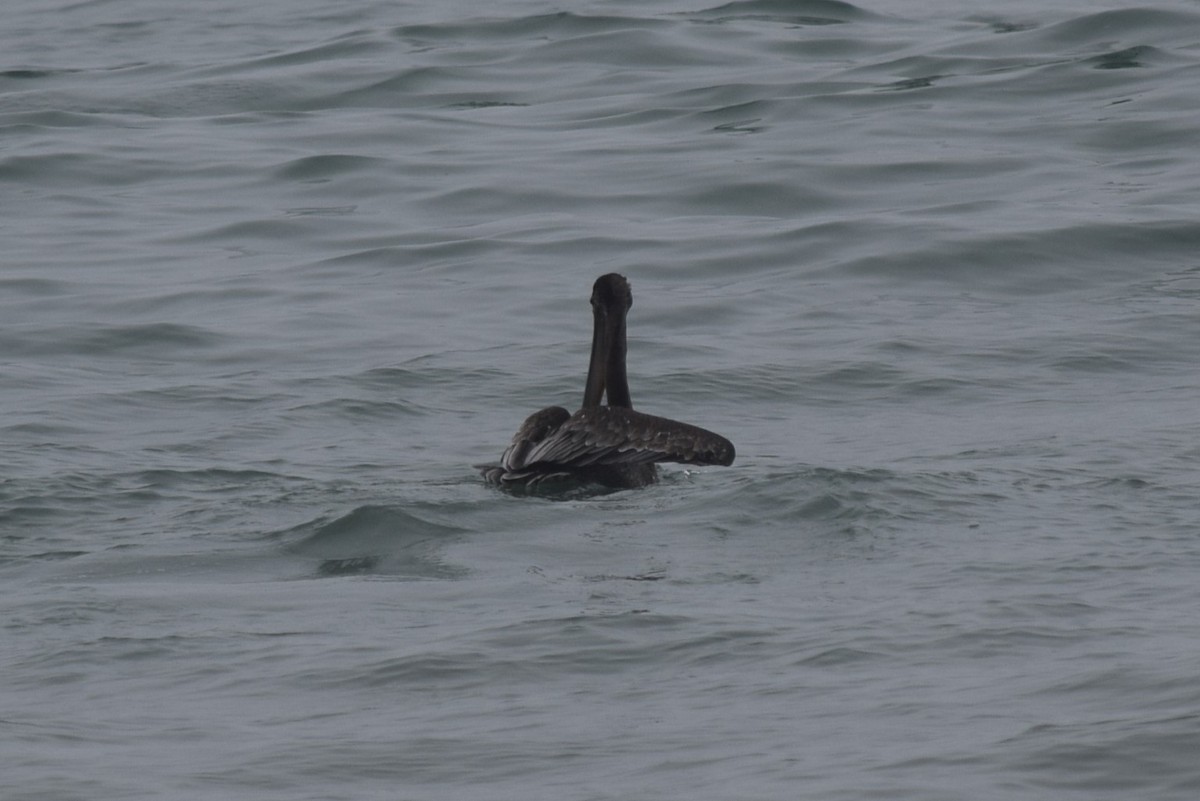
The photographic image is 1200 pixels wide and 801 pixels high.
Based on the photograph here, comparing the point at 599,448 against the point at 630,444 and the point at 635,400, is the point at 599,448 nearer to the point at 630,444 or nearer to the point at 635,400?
the point at 630,444

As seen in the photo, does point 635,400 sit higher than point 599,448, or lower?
lower

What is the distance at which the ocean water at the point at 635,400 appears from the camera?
620cm

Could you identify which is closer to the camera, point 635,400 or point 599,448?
point 599,448

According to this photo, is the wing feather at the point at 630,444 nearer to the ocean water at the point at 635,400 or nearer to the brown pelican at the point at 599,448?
the brown pelican at the point at 599,448

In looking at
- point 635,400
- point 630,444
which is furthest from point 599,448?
point 635,400

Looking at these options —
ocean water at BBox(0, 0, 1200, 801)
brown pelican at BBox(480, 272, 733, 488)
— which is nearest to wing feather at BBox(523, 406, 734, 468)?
brown pelican at BBox(480, 272, 733, 488)

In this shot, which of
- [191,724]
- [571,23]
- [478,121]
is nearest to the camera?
[191,724]

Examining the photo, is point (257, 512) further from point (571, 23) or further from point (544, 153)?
point (571, 23)

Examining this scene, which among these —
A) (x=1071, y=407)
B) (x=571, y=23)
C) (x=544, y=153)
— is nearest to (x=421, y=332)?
(x=1071, y=407)

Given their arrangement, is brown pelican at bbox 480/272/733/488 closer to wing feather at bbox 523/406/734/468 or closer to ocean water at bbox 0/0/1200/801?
wing feather at bbox 523/406/734/468

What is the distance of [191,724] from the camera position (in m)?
6.30

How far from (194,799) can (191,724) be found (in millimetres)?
683

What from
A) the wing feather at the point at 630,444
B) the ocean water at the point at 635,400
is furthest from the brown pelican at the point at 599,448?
the ocean water at the point at 635,400

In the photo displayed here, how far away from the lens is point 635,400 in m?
12.4
